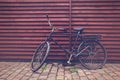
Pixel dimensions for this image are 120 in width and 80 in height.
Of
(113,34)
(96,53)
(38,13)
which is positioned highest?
(38,13)

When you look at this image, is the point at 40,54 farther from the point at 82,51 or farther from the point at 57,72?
the point at 82,51

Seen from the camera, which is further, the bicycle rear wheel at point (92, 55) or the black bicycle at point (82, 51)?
the bicycle rear wheel at point (92, 55)

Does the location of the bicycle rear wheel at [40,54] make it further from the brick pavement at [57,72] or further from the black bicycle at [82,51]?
the brick pavement at [57,72]

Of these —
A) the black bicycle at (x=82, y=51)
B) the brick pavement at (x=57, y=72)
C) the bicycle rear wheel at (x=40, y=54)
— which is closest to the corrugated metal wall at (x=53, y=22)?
the black bicycle at (x=82, y=51)

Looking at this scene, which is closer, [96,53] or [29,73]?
[29,73]

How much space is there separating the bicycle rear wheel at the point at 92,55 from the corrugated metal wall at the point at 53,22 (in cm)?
33

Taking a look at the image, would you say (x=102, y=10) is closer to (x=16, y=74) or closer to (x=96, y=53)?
(x=96, y=53)

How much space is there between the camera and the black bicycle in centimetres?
723

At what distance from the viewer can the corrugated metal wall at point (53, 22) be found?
7.79 m

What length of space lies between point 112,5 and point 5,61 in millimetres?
4081

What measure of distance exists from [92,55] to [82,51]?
544 mm

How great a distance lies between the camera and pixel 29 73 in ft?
21.7

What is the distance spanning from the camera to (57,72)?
6.77 m

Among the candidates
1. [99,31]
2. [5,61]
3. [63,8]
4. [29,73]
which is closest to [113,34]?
A: [99,31]
